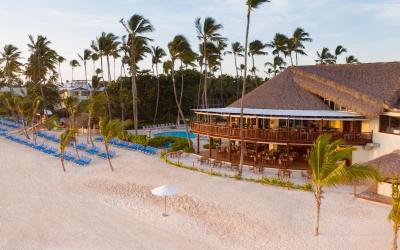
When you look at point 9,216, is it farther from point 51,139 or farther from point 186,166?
point 51,139

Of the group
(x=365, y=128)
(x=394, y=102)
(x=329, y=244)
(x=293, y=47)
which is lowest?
(x=329, y=244)

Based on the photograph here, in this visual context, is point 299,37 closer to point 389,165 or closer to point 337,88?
point 337,88

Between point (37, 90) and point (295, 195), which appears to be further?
point (37, 90)

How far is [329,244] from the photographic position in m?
14.0

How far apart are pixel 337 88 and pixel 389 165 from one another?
1124cm

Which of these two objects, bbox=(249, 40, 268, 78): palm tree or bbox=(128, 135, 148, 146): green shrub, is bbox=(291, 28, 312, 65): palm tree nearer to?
bbox=(249, 40, 268, 78): palm tree

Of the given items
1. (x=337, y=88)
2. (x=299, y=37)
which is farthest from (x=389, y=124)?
(x=299, y=37)

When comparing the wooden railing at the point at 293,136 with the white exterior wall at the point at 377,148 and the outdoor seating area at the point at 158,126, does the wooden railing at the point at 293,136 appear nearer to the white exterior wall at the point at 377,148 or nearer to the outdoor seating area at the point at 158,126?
the white exterior wall at the point at 377,148

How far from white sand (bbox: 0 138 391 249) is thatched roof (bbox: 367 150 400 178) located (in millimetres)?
1930

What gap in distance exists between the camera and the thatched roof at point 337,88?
2545cm

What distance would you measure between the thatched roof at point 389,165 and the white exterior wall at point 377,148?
3983 mm

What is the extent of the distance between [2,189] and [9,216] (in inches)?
211

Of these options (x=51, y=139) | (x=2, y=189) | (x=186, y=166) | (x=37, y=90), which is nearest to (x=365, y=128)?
(x=186, y=166)

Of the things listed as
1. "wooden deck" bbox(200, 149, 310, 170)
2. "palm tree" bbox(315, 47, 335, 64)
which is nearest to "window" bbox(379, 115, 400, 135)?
"wooden deck" bbox(200, 149, 310, 170)
